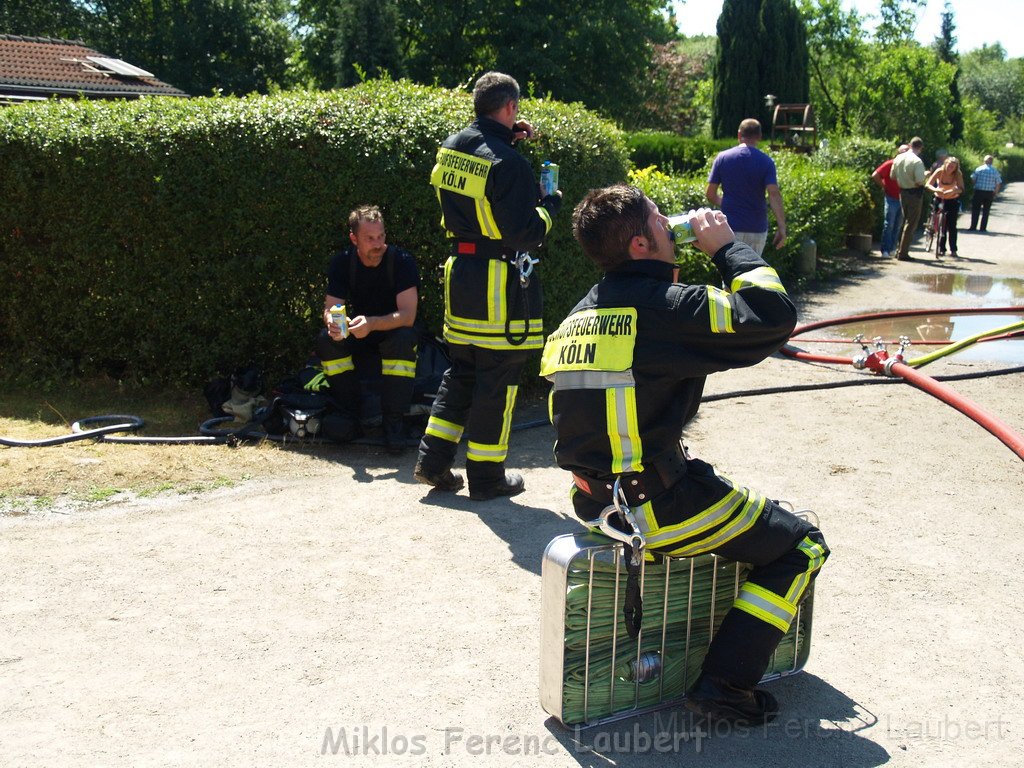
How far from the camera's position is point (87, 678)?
3725 mm

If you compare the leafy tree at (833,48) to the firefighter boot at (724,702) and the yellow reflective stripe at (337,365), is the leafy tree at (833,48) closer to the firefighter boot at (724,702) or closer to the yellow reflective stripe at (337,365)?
the yellow reflective stripe at (337,365)

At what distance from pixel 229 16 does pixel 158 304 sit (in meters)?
40.3

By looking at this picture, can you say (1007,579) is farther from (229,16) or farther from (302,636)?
(229,16)

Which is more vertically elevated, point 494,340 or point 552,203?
point 552,203

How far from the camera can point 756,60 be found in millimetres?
38344

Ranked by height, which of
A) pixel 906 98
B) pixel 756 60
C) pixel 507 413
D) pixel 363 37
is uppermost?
pixel 756 60

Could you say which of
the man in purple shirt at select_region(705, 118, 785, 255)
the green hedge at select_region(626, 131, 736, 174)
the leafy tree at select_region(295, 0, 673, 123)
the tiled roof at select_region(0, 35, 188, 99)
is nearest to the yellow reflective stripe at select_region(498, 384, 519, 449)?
the man in purple shirt at select_region(705, 118, 785, 255)

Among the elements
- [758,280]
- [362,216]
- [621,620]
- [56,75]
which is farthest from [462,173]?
[56,75]

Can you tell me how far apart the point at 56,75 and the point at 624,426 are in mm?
20069

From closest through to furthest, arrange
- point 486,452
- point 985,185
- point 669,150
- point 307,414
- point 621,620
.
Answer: point 621,620
point 486,452
point 307,414
point 985,185
point 669,150

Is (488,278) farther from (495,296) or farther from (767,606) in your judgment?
(767,606)

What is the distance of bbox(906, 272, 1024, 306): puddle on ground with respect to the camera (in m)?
13.0

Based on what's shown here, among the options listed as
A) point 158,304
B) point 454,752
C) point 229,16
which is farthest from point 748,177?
point 229,16

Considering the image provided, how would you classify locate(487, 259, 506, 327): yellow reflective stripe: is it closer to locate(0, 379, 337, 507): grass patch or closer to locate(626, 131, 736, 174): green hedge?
locate(0, 379, 337, 507): grass patch
